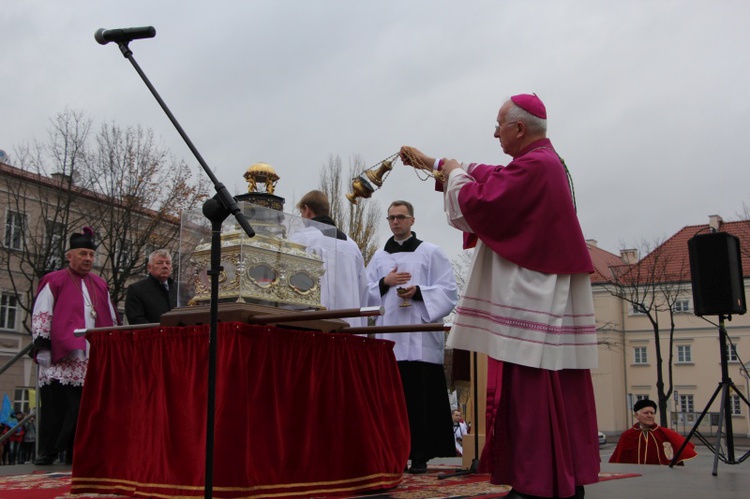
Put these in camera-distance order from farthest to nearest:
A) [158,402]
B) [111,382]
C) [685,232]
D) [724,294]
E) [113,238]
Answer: [685,232], [113,238], [724,294], [111,382], [158,402]

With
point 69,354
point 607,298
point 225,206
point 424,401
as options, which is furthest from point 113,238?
point 607,298

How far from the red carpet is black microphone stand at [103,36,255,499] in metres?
1.22

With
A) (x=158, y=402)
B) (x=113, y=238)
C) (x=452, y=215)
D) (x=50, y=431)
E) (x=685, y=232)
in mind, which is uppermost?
(x=685, y=232)

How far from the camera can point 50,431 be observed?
25.7ft

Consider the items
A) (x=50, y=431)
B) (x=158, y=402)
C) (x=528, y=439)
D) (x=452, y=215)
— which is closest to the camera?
(x=528, y=439)

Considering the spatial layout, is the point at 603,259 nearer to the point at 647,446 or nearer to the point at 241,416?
the point at 647,446

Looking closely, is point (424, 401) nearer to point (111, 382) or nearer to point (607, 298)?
point (111, 382)

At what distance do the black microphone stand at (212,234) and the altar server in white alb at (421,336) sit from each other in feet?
9.62

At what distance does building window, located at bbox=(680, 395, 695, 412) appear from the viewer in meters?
56.0

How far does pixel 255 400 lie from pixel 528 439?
155 cm

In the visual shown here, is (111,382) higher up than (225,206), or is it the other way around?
(225,206)

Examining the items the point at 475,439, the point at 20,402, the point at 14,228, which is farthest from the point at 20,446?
the point at 20,402

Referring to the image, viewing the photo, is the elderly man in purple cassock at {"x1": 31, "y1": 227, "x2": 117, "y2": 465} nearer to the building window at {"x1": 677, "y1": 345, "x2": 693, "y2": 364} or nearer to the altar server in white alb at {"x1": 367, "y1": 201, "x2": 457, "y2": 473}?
the altar server in white alb at {"x1": 367, "y1": 201, "x2": 457, "y2": 473}

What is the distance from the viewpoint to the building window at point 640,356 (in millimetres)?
59250
